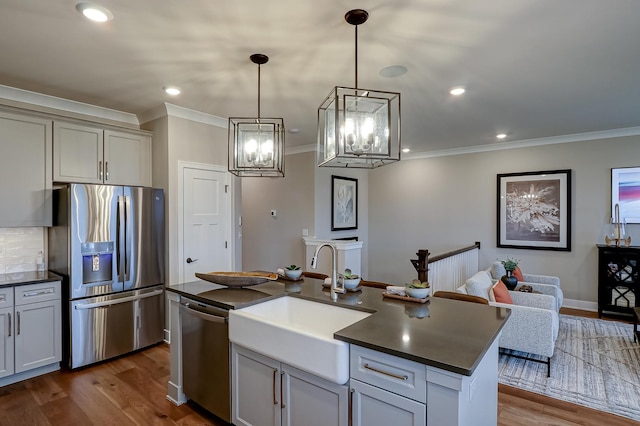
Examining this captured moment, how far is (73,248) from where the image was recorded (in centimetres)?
319

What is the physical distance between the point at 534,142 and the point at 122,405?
6227 mm

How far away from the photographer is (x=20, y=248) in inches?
135

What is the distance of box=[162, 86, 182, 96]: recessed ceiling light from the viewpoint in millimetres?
3225

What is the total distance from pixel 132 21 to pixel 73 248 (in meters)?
2.22

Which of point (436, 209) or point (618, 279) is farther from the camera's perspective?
point (436, 209)

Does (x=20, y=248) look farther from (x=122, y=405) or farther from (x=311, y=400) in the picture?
(x=311, y=400)

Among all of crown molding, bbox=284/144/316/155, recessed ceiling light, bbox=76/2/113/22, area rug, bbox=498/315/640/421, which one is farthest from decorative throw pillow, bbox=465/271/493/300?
recessed ceiling light, bbox=76/2/113/22

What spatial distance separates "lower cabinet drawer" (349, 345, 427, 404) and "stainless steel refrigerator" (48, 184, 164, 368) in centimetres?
294

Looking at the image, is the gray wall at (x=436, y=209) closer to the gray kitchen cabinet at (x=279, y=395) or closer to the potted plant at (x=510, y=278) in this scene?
the potted plant at (x=510, y=278)

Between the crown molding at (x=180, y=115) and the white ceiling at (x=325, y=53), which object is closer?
the white ceiling at (x=325, y=53)

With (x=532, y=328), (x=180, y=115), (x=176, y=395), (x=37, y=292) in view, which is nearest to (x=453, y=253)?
(x=532, y=328)

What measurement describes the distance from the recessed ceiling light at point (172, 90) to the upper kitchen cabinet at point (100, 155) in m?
0.86

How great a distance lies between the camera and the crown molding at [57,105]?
10.7 ft

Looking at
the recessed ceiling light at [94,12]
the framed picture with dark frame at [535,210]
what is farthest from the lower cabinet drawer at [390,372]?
the framed picture with dark frame at [535,210]
